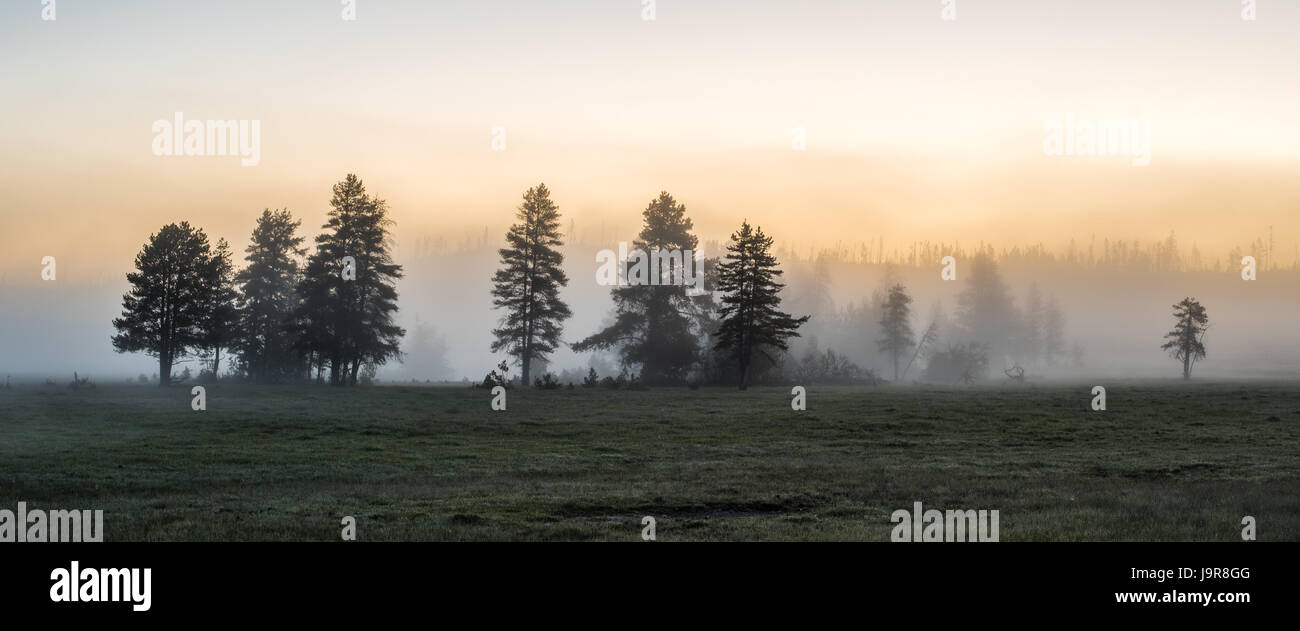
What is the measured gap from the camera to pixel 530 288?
6738 centimetres

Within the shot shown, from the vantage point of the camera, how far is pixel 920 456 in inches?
1149

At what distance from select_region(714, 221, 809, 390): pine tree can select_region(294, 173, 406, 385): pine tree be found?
25059mm

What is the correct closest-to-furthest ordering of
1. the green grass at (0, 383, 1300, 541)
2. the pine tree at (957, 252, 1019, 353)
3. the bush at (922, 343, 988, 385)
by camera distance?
1. the green grass at (0, 383, 1300, 541)
2. the bush at (922, 343, 988, 385)
3. the pine tree at (957, 252, 1019, 353)

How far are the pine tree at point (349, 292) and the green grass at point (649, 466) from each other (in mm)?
14696

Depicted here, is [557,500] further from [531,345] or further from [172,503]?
[531,345]

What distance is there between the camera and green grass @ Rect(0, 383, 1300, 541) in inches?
671

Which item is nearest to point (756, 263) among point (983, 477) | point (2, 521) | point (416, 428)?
point (416, 428)

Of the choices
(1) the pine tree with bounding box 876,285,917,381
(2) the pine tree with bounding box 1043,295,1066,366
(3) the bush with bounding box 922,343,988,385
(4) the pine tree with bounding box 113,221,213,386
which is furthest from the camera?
(2) the pine tree with bounding box 1043,295,1066,366

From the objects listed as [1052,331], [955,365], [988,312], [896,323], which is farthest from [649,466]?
[1052,331]

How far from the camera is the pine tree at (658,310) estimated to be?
69.4 meters

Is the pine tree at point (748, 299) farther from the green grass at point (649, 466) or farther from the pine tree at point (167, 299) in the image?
the pine tree at point (167, 299)

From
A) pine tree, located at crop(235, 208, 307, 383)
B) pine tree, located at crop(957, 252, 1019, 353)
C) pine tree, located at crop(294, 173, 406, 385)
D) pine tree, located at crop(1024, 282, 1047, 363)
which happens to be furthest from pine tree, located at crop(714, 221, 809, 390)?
pine tree, located at crop(1024, 282, 1047, 363)

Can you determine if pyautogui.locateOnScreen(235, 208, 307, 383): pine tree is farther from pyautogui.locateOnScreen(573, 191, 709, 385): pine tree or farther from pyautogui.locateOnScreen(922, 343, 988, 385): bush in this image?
pyautogui.locateOnScreen(922, 343, 988, 385): bush

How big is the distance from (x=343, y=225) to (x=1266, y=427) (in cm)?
5764
